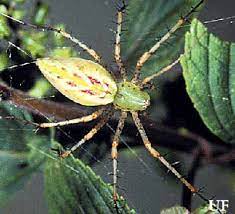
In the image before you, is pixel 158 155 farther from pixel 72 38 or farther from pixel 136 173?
pixel 72 38

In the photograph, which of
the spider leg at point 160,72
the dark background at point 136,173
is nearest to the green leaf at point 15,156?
the dark background at point 136,173

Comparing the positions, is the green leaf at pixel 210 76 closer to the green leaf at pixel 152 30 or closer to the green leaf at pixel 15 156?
the green leaf at pixel 152 30

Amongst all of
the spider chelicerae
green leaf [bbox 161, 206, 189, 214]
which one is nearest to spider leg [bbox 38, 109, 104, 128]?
the spider chelicerae

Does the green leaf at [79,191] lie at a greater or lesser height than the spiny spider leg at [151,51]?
lesser

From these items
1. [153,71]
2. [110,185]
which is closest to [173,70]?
[153,71]

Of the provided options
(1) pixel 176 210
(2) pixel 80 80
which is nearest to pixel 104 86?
(2) pixel 80 80

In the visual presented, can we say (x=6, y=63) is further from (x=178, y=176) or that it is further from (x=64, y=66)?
(x=178, y=176)
